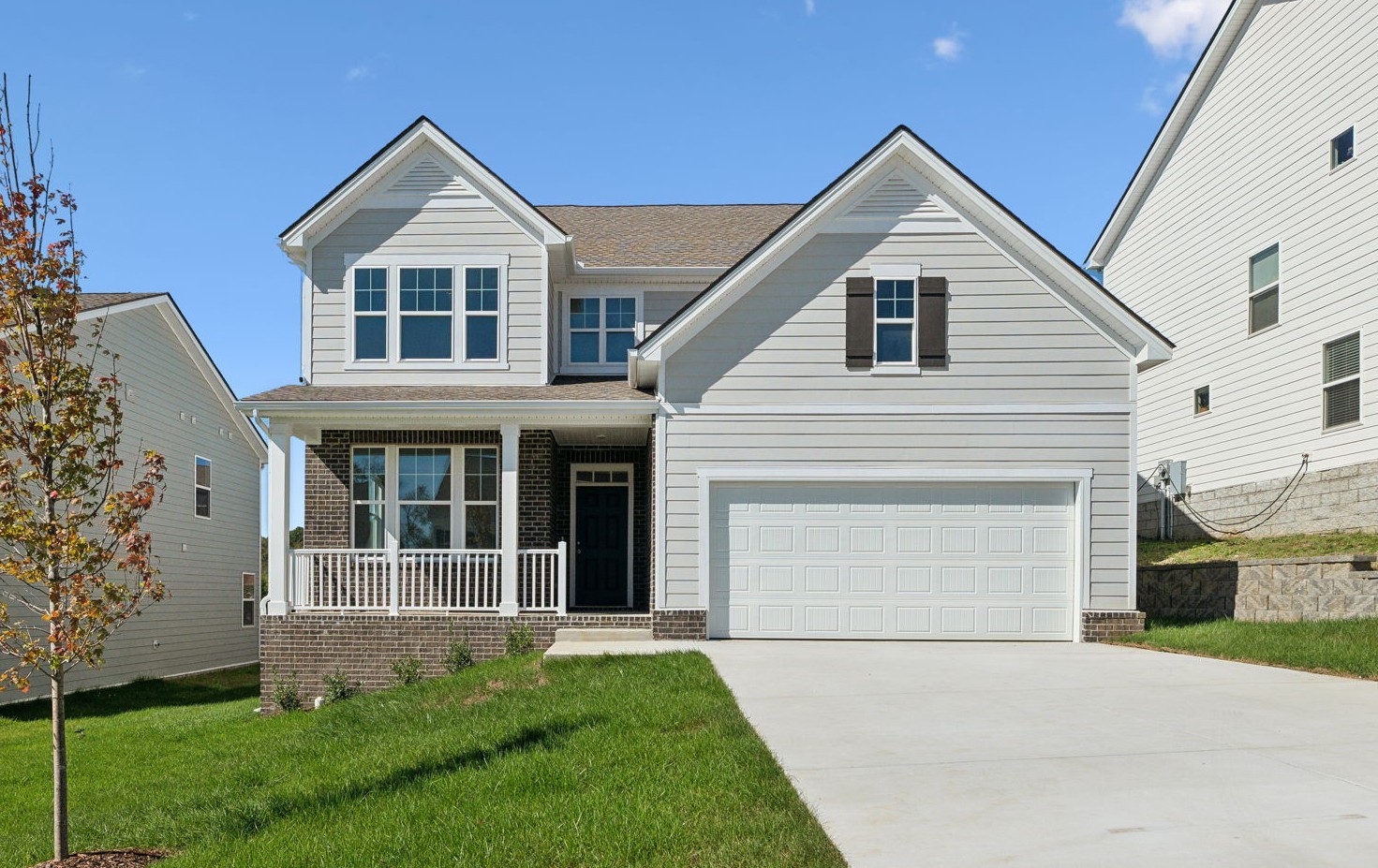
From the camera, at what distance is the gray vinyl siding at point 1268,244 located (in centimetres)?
1581

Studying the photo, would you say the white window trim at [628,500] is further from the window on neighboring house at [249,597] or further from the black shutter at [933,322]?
the window on neighboring house at [249,597]

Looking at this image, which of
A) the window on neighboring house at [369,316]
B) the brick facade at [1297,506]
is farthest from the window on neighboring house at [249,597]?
the brick facade at [1297,506]

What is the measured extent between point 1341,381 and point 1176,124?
7.45m

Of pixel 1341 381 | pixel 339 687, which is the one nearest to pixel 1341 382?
pixel 1341 381

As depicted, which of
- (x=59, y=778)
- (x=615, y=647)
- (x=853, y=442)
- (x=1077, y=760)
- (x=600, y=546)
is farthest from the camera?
(x=600, y=546)

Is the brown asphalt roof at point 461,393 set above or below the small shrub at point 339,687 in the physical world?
above

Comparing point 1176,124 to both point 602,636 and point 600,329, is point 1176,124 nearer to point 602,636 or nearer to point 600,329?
point 600,329

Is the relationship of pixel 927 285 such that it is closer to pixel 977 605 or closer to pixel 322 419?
pixel 977 605

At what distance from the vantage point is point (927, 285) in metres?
14.6

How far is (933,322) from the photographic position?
1461 cm

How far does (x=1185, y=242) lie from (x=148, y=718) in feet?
62.8

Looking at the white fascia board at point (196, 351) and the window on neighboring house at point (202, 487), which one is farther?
the window on neighboring house at point (202, 487)

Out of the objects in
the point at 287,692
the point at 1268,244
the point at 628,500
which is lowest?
the point at 287,692

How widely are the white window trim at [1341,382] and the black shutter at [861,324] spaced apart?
6.86 m
